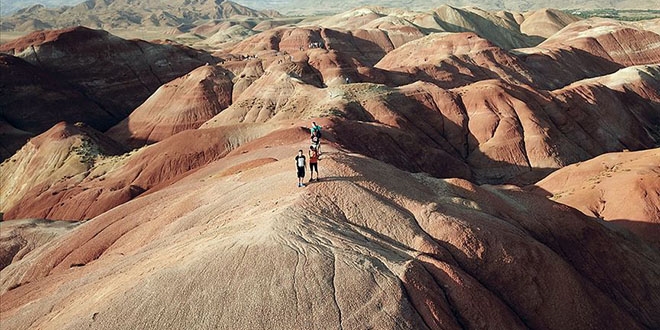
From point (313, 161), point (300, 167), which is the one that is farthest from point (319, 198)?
point (313, 161)

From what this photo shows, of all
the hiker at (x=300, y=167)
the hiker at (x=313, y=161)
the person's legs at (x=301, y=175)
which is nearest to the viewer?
the hiker at (x=300, y=167)

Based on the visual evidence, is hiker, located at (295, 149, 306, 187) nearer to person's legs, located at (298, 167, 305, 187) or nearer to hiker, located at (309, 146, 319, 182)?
person's legs, located at (298, 167, 305, 187)

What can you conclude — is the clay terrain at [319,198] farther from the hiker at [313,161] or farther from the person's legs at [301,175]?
the hiker at [313,161]

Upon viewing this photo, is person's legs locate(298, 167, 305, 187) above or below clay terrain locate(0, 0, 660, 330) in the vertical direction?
above

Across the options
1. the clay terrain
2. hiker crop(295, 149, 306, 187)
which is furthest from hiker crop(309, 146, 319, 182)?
the clay terrain

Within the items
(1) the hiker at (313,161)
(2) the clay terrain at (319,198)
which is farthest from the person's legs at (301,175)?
(1) the hiker at (313,161)

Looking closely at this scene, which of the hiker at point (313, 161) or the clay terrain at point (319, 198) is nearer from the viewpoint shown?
the clay terrain at point (319, 198)

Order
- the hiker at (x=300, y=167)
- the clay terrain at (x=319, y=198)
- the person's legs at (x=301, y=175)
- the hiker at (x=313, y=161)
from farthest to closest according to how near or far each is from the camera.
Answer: the hiker at (x=313, y=161)
the person's legs at (x=301, y=175)
the hiker at (x=300, y=167)
the clay terrain at (x=319, y=198)

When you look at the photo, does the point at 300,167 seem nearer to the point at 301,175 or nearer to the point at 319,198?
the point at 301,175

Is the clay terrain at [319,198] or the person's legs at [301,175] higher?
the person's legs at [301,175]
